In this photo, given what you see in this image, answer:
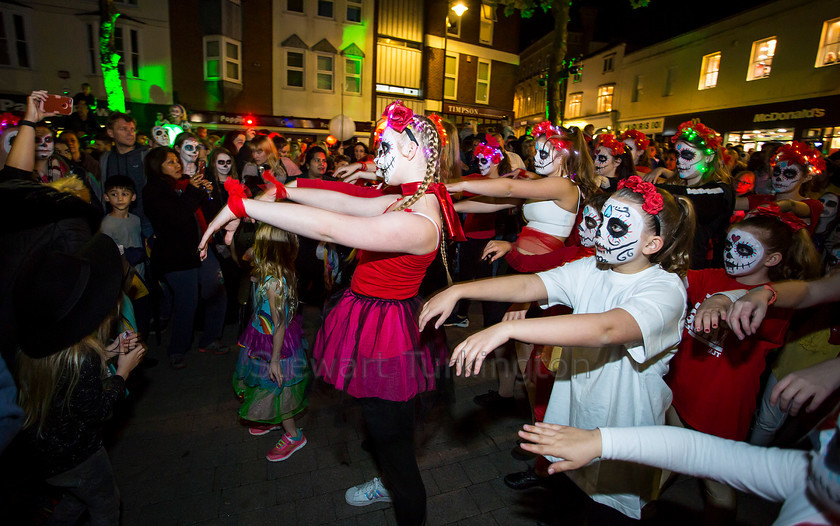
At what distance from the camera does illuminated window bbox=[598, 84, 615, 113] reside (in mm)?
23359

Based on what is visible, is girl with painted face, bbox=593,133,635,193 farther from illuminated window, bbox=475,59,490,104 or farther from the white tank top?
illuminated window, bbox=475,59,490,104

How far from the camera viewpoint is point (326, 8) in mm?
Answer: 18891

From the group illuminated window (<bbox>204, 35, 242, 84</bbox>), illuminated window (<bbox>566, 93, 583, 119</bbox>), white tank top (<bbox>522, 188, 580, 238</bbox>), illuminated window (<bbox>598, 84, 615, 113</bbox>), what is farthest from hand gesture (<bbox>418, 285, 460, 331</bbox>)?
illuminated window (<bbox>566, 93, 583, 119</bbox>)

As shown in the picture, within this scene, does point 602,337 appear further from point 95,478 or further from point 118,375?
point 95,478

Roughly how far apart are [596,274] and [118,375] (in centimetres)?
262

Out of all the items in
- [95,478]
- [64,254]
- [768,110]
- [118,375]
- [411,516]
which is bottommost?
[411,516]

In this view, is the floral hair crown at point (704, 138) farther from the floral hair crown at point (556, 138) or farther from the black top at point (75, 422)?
the black top at point (75, 422)

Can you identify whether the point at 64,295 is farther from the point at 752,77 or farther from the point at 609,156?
the point at 752,77

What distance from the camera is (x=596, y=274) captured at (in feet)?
7.22

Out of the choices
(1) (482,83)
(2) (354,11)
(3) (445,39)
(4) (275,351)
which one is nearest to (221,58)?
(2) (354,11)

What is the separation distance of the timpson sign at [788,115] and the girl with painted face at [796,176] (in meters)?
12.4

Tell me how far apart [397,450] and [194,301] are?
3448 millimetres

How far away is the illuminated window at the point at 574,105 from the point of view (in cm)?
2605

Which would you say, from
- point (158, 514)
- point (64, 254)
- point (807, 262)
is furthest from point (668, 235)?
point (158, 514)
